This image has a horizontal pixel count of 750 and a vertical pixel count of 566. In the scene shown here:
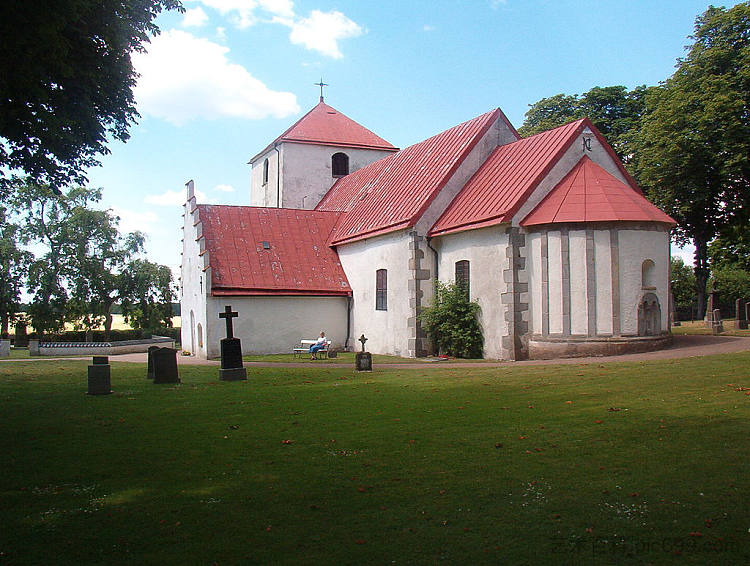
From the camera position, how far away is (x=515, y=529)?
6141mm

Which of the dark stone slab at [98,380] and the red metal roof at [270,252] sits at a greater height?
the red metal roof at [270,252]

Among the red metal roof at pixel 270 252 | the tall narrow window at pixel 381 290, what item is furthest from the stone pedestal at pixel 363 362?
the red metal roof at pixel 270 252

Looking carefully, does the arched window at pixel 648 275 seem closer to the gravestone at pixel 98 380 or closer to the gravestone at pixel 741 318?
the gravestone at pixel 741 318

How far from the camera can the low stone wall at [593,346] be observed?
21172 millimetres

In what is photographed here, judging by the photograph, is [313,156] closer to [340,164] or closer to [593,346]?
[340,164]

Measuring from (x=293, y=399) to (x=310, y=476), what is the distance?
20.7 ft

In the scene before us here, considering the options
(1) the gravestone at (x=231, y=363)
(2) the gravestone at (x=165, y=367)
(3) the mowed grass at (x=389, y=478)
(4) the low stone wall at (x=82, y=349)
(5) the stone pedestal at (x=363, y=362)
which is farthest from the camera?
(4) the low stone wall at (x=82, y=349)

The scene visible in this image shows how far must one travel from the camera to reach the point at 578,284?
70.6 ft

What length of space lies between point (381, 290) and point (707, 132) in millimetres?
18373

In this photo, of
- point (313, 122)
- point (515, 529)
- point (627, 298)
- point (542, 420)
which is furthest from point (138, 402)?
point (313, 122)

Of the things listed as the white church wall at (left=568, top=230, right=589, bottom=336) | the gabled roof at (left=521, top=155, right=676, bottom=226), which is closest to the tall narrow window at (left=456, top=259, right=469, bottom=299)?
the gabled roof at (left=521, top=155, right=676, bottom=226)

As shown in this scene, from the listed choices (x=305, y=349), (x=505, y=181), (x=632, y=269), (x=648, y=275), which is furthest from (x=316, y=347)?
(x=648, y=275)

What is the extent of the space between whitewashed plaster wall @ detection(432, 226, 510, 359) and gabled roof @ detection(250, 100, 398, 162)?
19.2 meters

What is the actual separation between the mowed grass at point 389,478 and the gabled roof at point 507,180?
389 inches
